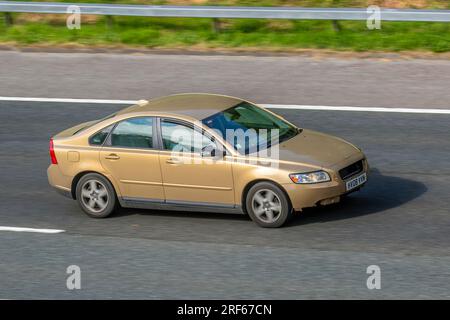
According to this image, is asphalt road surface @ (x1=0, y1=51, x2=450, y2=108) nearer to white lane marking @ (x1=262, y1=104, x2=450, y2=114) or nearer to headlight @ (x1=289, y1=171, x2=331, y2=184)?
white lane marking @ (x1=262, y1=104, x2=450, y2=114)

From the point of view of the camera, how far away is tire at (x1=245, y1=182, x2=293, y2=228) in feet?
39.9

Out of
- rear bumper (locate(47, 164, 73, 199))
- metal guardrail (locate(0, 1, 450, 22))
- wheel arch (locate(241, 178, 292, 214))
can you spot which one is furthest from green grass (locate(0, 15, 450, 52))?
wheel arch (locate(241, 178, 292, 214))

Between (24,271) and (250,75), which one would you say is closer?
(24,271)

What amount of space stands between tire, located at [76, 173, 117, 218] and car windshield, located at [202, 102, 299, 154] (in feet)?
5.48

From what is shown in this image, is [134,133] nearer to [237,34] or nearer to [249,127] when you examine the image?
[249,127]

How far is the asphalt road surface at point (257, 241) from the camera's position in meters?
10.9

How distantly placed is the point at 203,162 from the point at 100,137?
158 cm

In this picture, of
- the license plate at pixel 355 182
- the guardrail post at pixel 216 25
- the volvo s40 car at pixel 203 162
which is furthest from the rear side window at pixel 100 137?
the guardrail post at pixel 216 25

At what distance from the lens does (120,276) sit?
11289 millimetres

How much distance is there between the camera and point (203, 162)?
41.1 ft

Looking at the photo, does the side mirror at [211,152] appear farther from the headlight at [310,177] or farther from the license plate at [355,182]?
the license plate at [355,182]
